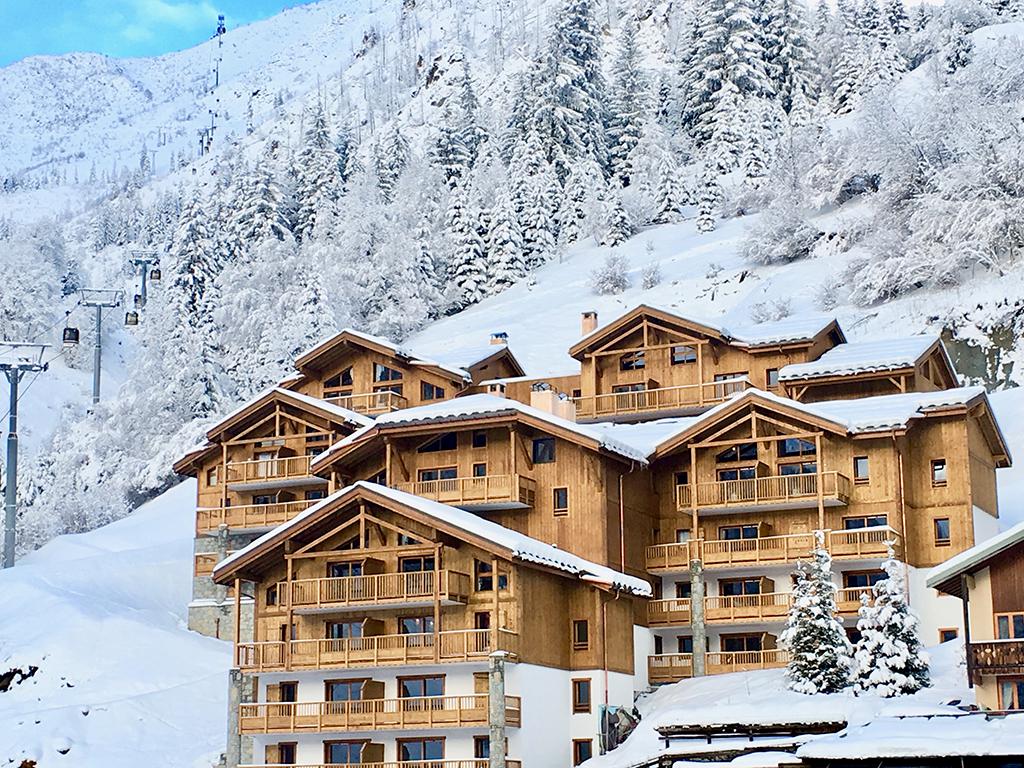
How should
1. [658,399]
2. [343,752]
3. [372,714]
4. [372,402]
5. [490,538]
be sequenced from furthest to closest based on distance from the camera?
1. [372,402]
2. [658,399]
3. [343,752]
4. [372,714]
5. [490,538]

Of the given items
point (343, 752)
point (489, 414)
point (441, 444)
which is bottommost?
point (343, 752)

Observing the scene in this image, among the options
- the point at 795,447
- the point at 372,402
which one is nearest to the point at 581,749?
the point at 795,447

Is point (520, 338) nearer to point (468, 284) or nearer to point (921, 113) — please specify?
point (468, 284)

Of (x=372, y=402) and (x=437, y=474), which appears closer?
(x=437, y=474)

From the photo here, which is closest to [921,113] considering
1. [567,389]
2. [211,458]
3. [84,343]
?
[567,389]

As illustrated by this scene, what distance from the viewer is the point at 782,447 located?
2000 inches

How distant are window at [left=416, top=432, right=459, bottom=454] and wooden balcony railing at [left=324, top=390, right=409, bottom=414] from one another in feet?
34.0

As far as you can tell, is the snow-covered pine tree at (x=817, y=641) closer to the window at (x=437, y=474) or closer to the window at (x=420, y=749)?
the window at (x=420, y=749)

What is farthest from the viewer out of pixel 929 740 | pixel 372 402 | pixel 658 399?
pixel 372 402

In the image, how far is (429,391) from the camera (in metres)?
64.8

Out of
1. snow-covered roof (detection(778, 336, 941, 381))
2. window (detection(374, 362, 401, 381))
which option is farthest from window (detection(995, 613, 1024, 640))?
window (detection(374, 362, 401, 381))

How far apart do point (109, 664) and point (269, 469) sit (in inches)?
401

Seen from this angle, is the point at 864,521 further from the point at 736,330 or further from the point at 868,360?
the point at 736,330

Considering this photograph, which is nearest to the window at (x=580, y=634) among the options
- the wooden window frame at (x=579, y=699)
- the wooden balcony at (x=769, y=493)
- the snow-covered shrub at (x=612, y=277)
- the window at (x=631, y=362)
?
the wooden window frame at (x=579, y=699)
